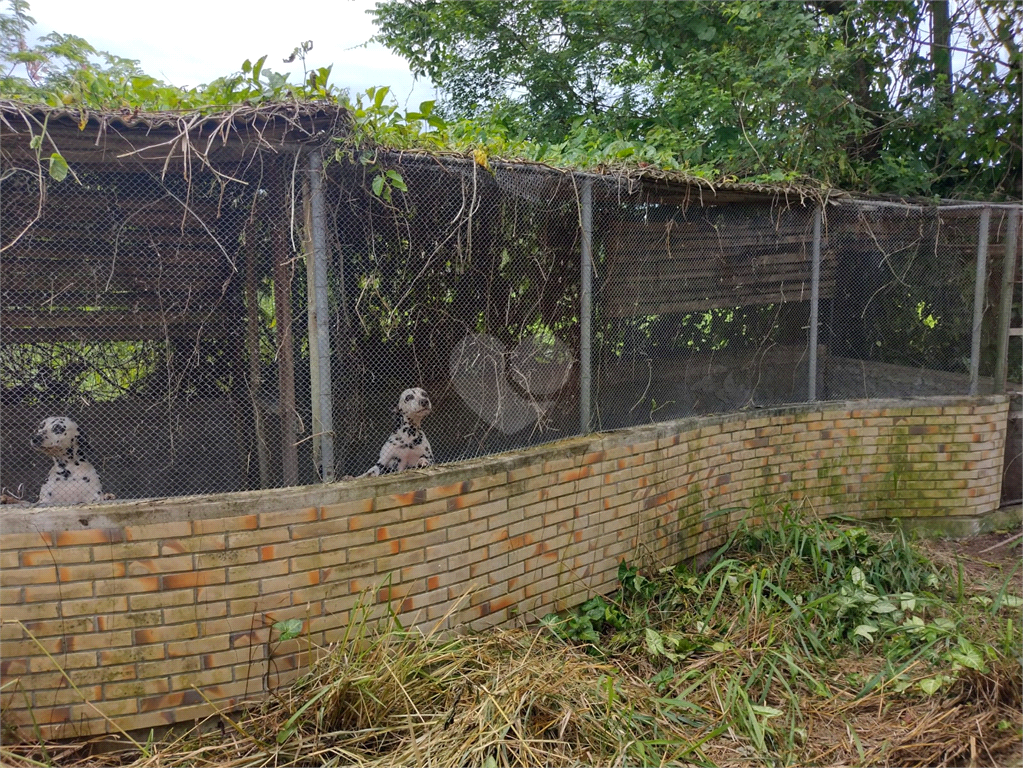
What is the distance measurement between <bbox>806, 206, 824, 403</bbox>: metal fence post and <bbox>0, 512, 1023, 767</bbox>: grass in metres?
1.64

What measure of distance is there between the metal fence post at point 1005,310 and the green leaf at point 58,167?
681 centimetres

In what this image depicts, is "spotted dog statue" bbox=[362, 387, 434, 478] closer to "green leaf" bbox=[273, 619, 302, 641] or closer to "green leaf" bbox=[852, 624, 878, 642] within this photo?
"green leaf" bbox=[273, 619, 302, 641]

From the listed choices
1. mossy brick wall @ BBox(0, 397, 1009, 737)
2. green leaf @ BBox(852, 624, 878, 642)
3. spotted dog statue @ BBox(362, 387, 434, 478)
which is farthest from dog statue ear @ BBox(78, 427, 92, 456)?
green leaf @ BBox(852, 624, 878, 642)

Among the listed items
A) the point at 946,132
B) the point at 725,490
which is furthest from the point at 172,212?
the point at 946,132

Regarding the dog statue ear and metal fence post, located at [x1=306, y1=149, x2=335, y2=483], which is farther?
metal fence post, located at [x1=306, y1=149, x2=335, y2=483]

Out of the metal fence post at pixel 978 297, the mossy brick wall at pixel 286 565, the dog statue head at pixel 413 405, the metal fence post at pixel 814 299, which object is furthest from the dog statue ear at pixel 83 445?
the metal fence post at pixel 978 297

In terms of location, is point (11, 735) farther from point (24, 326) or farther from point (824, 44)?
point (824, 44)

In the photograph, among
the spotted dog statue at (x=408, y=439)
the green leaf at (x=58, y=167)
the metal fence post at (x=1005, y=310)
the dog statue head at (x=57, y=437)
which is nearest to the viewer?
the green leaf at (x=58, y=167)

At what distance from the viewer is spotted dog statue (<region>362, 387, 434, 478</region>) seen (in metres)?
3.64

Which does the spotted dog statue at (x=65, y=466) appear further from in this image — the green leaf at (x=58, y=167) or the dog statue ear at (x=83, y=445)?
the green leaf at (x=58, y=167)

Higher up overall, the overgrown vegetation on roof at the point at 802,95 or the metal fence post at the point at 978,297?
the overgrown vegetation on roof at the point at 802,95

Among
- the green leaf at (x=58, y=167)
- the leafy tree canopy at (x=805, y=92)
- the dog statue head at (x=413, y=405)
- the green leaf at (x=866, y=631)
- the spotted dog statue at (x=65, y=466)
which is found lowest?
the green leaf at (x=866, y=631)

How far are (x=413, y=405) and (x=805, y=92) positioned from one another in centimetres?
532

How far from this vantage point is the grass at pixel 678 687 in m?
3.05
